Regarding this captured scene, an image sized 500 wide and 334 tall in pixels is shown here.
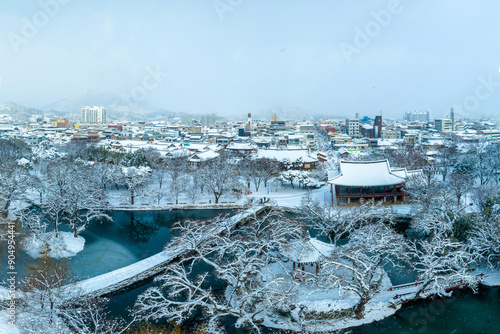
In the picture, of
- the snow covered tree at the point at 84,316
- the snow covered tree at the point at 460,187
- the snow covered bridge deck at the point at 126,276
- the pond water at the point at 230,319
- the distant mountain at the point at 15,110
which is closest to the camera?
the snow covered tree at the point at 84,316

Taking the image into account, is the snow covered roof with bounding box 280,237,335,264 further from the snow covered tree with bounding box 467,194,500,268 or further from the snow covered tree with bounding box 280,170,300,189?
the snow covered tree with bounding box 280,170,300,189

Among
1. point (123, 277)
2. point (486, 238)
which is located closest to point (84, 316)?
point (123, 277)

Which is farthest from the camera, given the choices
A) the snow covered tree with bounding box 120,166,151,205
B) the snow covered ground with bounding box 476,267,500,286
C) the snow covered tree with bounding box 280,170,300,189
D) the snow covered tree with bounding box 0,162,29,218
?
the snow covered tree with bounding box 280,170,300,189

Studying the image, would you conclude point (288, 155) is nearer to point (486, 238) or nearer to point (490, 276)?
point (486, 238)

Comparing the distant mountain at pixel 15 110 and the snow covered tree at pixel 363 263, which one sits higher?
the distant mountain at pixel 15 110

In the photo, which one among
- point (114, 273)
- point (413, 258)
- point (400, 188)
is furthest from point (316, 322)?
point (400, 188)

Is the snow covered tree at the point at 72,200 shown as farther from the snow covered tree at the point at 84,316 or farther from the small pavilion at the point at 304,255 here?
the small pavilion at the point at 304,255

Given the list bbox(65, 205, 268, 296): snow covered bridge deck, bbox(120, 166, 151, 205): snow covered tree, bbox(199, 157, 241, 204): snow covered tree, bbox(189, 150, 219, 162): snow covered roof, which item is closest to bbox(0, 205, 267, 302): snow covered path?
bbox(65, 205, 268, 296): snow covered bridge deck

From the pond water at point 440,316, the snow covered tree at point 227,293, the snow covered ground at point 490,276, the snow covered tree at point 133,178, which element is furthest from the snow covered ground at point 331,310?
the snow covered tree at point 133,178

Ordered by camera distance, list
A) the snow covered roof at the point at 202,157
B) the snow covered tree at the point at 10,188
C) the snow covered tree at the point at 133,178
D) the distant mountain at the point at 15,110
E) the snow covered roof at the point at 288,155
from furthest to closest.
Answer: the distant mountain at the point at 15,110 → the snow covered roof at the point at 202,157 → the snow covered roof at the point at 288,155 → the snow covered tree at the point at 133,178 → the snow covered tree at the point at 10,188

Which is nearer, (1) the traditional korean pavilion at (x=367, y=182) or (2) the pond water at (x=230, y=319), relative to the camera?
(2) the pond water at (x=230, y=319)
